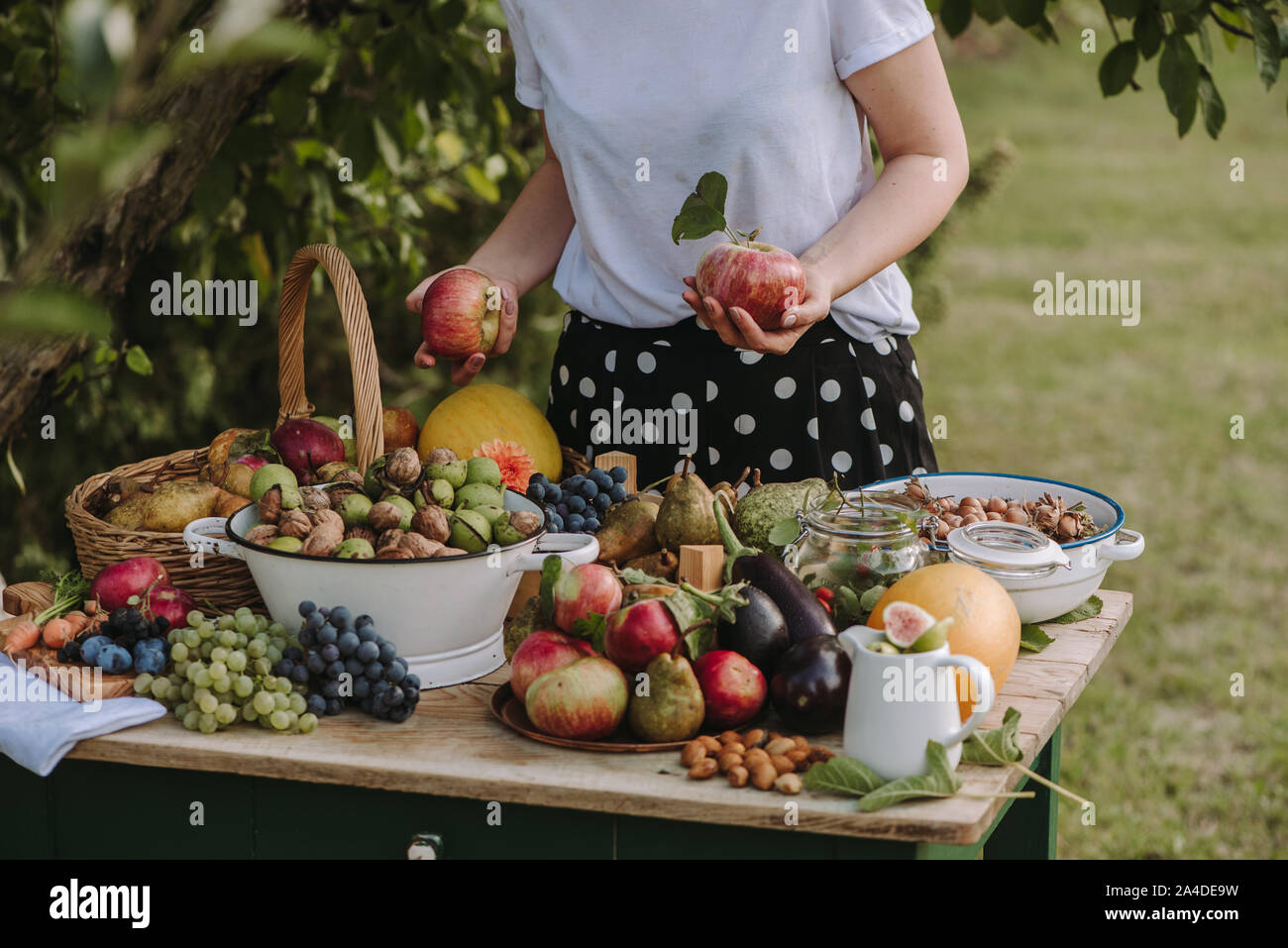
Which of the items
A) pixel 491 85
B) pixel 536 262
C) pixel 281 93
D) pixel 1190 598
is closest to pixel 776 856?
pixel 536 262

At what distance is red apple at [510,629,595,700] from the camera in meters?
1.41

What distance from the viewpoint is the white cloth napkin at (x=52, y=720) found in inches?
55.6

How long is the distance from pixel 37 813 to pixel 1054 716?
1.19m

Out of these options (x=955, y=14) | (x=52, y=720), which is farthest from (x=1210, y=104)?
(x=52, y=720)

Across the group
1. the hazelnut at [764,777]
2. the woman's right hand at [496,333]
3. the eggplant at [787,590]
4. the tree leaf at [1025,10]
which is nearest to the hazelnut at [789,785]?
the hazelnut at [764,777]

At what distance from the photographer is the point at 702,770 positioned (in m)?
1.29

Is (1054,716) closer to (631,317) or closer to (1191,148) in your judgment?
(631,317)

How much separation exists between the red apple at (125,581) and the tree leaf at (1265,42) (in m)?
2.24

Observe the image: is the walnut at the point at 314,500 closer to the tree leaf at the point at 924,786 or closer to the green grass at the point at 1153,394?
the tree leaf at the point at 924,786

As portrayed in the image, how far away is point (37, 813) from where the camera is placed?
1.54m

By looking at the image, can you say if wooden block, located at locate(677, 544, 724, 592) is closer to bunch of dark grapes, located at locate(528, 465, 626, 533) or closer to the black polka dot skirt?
bunch of dark grapes, located at locate(528, 465, 626, 533)

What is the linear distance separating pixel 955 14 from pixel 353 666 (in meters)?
1.96

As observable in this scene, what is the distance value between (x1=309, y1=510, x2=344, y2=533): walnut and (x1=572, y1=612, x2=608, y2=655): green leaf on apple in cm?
31

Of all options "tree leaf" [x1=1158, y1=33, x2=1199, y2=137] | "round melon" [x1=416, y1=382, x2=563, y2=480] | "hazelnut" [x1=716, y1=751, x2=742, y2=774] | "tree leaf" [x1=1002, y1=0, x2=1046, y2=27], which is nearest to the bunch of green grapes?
"hazelnut" [x1=716, y1=751, x2=742, y2=774]
